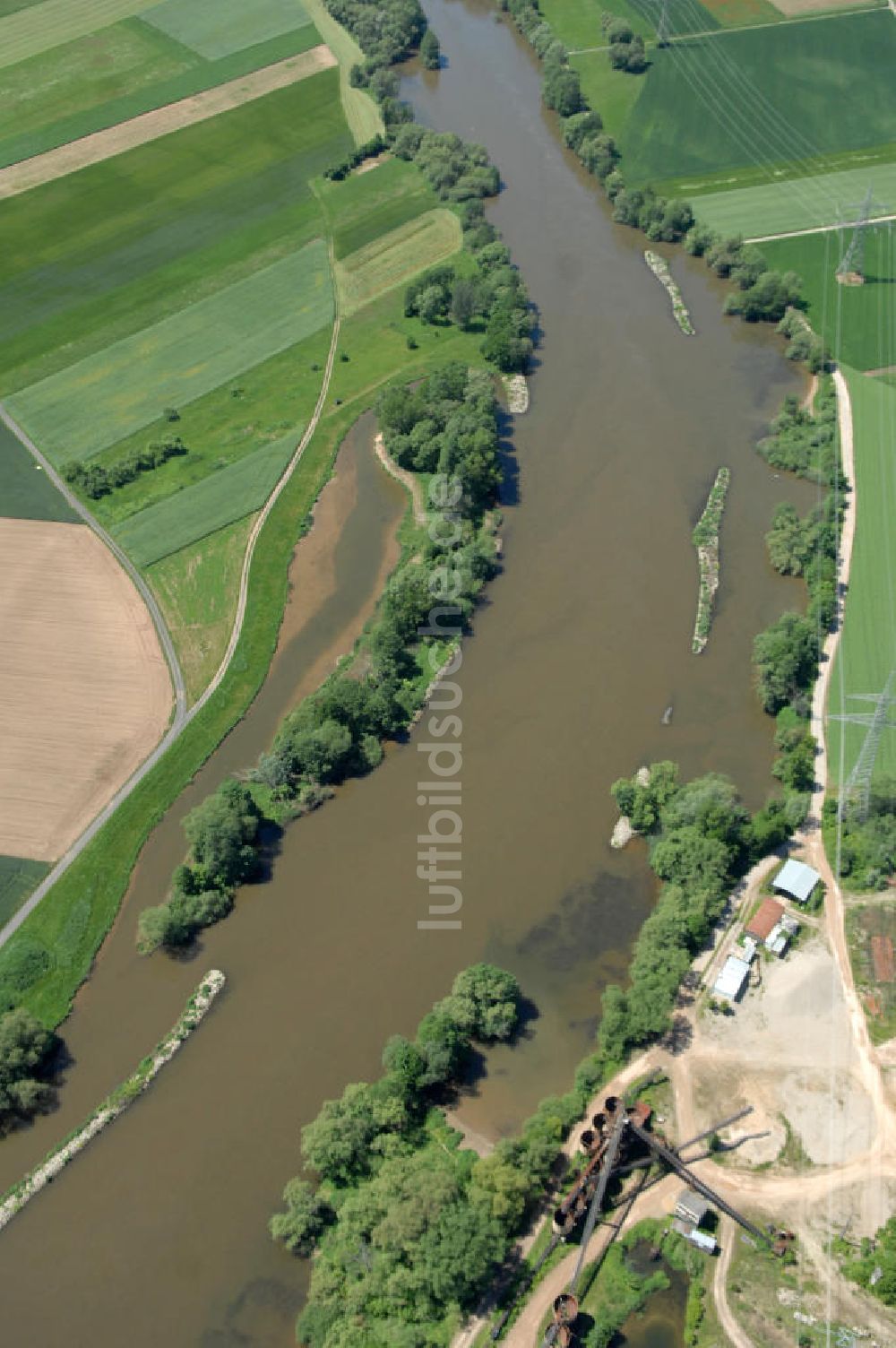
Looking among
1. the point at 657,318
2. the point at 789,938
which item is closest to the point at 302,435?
the point at 657,318

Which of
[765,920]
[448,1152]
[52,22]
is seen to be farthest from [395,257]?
[448,1152]

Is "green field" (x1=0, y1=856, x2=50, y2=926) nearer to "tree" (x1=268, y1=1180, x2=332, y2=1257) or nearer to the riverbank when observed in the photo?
the riverbank

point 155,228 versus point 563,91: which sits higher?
point 563,91

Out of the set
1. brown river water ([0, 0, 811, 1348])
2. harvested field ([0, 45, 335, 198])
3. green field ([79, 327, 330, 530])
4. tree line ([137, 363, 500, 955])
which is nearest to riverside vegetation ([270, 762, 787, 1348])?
brown river water ([0, 0, 811, 1348])

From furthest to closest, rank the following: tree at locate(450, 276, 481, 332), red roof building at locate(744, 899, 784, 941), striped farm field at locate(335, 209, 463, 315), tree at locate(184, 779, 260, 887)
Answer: striped farm field at locate(335, 209, 463, 315) → tree at locate(450, 276, 481, 332) → tree at locate(184, 779, 260, 887) → red roof building at locate(744, 899, 784, 941)

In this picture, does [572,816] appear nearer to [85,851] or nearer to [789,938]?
[789,938]

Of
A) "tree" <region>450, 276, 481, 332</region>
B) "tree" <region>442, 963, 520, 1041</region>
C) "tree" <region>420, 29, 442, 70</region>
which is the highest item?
"tree" <region>420, 29, 442, 70</region>

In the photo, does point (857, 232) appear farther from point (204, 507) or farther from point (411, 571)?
point (204, 507)

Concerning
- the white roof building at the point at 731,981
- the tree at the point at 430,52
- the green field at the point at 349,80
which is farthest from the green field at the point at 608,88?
the white roof building at the point at 731,981
